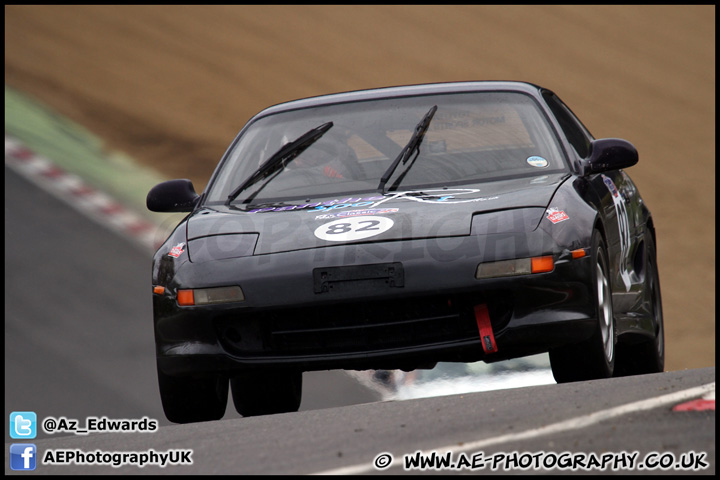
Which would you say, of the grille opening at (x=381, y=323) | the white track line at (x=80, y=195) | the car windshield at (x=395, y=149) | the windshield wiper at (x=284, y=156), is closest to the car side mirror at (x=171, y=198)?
the car windshield at (x=395, y=149)

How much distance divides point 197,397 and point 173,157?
9.88 m

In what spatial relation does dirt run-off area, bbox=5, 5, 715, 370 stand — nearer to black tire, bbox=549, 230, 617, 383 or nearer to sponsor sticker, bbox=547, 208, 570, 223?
black tire, bbox=549, 230, 617, 383

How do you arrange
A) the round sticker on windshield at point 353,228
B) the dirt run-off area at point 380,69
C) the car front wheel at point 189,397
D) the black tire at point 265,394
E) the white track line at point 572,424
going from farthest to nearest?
1. the dirt run-off area at point 380,69
2. the black tire at point 265,394
3. the car front wheel at point 189,397
4. the round sticker on windshield at point 353,228
5. the white track line at point 572,424

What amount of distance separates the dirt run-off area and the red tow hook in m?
7.40

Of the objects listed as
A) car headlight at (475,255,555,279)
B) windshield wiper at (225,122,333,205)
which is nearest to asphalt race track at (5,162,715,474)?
car headlight at (475,255,555,279)

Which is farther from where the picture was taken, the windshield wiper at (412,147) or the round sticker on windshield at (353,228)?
the windshield wiper at (412,147)

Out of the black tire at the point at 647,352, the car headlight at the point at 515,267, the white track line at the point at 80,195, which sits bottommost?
the white track line at the point at 80,195

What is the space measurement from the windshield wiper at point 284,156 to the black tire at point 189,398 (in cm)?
101

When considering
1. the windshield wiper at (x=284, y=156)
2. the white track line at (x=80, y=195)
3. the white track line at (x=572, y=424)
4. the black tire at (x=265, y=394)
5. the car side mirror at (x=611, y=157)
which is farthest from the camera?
the white track line at (x=80, y=195)

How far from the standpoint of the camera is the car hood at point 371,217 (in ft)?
16.7

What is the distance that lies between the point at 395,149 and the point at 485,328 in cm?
141

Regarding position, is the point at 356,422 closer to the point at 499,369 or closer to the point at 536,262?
the point at 536,262

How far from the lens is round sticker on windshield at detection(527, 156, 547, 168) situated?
231 inches

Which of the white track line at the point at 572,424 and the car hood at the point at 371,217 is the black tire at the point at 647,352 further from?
the white track line at the point at 572,424
